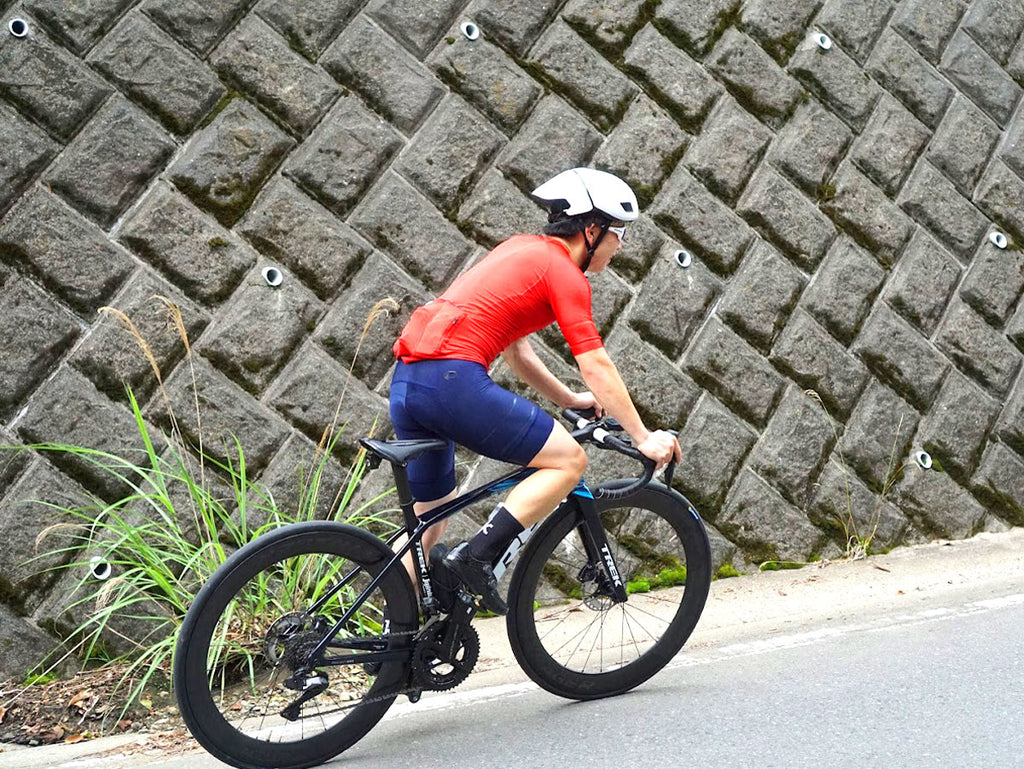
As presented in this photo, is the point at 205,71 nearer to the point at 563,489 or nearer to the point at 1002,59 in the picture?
the point at 563,489

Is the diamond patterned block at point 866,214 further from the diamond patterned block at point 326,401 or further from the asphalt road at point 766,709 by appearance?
the diamond patterned block at point 326,401

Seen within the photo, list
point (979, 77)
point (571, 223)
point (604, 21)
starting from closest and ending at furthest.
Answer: point (571, 223) < point (604, 21) < point (979, 77)

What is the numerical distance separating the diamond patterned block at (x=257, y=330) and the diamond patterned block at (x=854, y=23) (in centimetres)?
373

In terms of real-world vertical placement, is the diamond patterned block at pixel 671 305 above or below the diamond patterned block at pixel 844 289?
below

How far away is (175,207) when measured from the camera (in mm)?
4773

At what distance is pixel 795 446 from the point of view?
5.89 metres

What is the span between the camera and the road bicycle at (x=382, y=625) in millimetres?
3197

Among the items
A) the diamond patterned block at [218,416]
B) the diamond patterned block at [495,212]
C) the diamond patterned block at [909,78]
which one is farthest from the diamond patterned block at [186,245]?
the diamond patterned block at [909,78]

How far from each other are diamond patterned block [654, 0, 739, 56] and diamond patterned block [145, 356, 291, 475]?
125 inches

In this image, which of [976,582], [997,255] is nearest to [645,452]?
[976,582]

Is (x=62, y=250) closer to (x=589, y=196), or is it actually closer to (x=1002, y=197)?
(x=589, y=196)

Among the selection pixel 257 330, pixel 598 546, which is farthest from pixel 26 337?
pixel 598 546

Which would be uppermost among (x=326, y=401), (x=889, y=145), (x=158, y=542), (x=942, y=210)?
(x=889, y=145)

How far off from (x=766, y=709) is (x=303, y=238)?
9.58 feet
